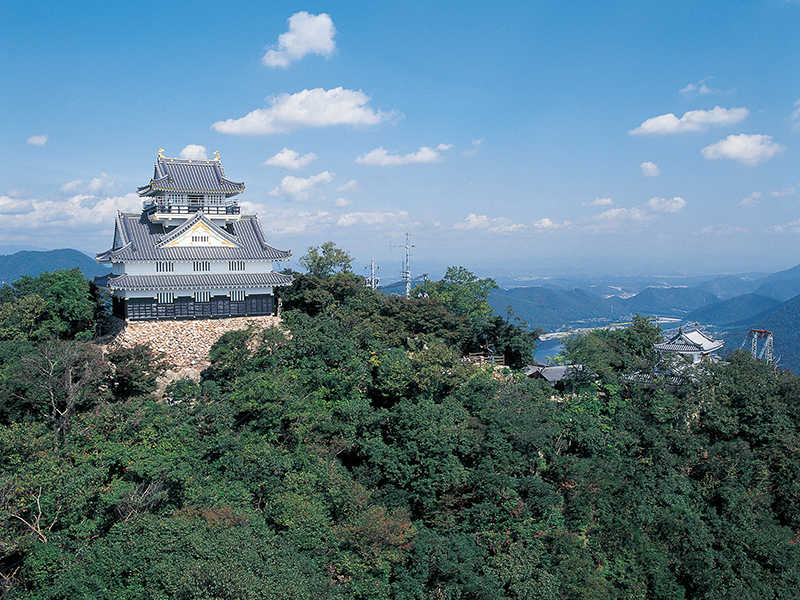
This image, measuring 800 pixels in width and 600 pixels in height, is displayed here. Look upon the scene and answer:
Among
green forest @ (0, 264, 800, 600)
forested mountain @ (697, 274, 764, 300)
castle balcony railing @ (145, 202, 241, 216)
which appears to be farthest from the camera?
forested mountain @ (697, 274, 764, 300)

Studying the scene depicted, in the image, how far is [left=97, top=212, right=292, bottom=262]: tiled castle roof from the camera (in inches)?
840

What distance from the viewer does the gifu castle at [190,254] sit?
21047mm

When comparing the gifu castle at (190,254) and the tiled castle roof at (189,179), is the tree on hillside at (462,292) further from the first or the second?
the tiled castle roof at (189,179)

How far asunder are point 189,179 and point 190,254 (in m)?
3.70

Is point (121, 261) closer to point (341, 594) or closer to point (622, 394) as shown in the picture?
point (341, 594)

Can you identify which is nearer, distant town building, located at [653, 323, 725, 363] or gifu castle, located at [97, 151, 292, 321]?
gifu castle, located at [97, 151, 292, 321]

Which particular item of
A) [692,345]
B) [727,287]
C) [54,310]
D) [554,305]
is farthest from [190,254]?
[727,287]

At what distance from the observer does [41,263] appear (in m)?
121

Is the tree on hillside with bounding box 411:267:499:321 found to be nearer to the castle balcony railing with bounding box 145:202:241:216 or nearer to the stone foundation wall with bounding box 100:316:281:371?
the stone foundation wall with bounding box 100:316:281:371

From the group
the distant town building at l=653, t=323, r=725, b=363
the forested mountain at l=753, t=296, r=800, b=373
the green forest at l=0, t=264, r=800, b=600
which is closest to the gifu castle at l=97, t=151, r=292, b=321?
the green forest at l=0, t=264, r=800, b=600

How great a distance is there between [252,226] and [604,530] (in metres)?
18.8

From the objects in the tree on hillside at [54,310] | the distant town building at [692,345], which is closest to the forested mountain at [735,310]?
the distant town building at [692,345]

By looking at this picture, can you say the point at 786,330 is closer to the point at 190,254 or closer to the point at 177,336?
the point at 190,254

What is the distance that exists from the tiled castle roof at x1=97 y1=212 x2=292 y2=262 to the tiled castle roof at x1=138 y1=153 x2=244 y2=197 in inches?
52.5
